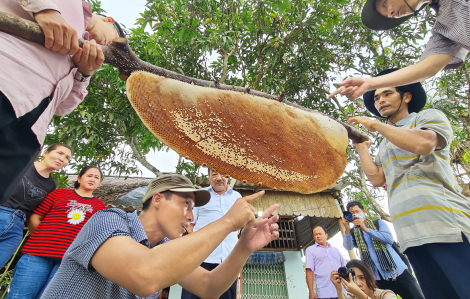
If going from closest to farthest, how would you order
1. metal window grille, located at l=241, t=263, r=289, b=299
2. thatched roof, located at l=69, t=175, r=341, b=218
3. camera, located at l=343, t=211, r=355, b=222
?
camera, located at l=343, t=211, r=355, b=222
thatched roof, located at l=69, t=175, r=341, b=218
metal window grille, located at l=241, t=263, r=289, b=299

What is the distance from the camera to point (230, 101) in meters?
0.98

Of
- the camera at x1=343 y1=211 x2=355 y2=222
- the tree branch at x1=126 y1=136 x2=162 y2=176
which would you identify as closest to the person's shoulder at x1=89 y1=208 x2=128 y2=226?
the camera at x1=343 y1=211 x2=355 y2=222

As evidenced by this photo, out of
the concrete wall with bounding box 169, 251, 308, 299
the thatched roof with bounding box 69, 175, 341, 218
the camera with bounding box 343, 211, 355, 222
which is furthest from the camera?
the concrete wall with bounding box 169, 251, 308, 299

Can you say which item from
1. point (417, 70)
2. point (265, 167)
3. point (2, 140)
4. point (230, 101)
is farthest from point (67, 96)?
point (417, 70)

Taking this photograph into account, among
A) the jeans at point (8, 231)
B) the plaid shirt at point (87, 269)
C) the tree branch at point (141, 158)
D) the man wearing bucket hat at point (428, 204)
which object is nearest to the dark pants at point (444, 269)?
the man wearing bucket hat at point (428, 204)

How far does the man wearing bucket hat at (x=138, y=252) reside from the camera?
0.91 m

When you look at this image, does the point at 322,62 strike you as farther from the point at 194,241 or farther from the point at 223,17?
the point at 194,241

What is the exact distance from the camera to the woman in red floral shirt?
76.2 inches

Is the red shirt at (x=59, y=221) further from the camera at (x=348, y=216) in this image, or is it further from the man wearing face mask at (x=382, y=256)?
the man wearing face mask at (x=382, y=256)

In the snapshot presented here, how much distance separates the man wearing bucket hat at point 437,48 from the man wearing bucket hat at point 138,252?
908mm

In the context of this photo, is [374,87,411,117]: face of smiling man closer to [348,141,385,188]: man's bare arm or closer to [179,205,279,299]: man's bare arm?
[348,141,385,188]: man's bare arm

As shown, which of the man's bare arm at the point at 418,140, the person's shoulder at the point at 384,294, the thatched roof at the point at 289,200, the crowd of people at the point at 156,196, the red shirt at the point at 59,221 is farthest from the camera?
the thatched roof at the point at 289,200

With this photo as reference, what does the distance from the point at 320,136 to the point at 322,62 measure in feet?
16.8

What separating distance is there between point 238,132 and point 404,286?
3196 mm
